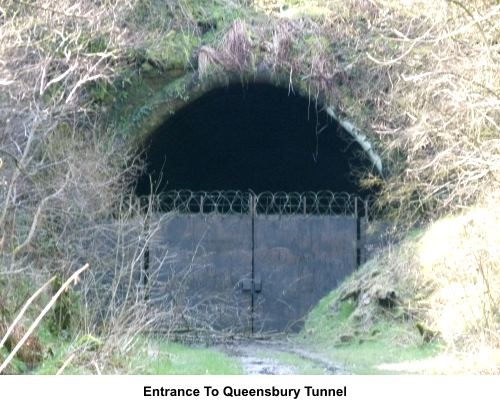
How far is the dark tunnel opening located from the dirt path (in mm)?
3942

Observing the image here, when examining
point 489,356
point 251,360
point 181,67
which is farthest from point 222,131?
point 489,356

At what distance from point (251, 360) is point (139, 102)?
6.30m

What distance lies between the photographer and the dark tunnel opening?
18.7 m

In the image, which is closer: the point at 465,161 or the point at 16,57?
the point at 465,161

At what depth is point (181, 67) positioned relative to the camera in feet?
57.4

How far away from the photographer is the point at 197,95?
17.5 metres

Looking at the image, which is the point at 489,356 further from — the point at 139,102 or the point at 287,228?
the point at 139,102

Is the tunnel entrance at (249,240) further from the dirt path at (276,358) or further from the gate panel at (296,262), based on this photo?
the dirt path at (276,358)

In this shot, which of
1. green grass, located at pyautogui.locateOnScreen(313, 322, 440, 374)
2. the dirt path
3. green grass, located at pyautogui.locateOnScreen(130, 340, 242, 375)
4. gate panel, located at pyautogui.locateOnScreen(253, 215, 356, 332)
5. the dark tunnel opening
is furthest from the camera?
the dark tunnel opening

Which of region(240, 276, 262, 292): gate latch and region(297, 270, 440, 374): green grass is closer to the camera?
region(297, 270, 440, 374): green grass

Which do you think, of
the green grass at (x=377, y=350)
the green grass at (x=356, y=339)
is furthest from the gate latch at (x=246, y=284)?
the green grass at (x=377, y=350)

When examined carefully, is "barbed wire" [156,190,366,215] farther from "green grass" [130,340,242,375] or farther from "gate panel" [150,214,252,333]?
"green grass" [130,340,242,375]

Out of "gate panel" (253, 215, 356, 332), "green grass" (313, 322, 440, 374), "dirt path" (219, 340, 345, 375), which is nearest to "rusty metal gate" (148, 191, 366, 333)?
"gate panel" (253, 215, 356, 332)

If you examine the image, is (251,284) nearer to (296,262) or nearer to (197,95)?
(296,262)
